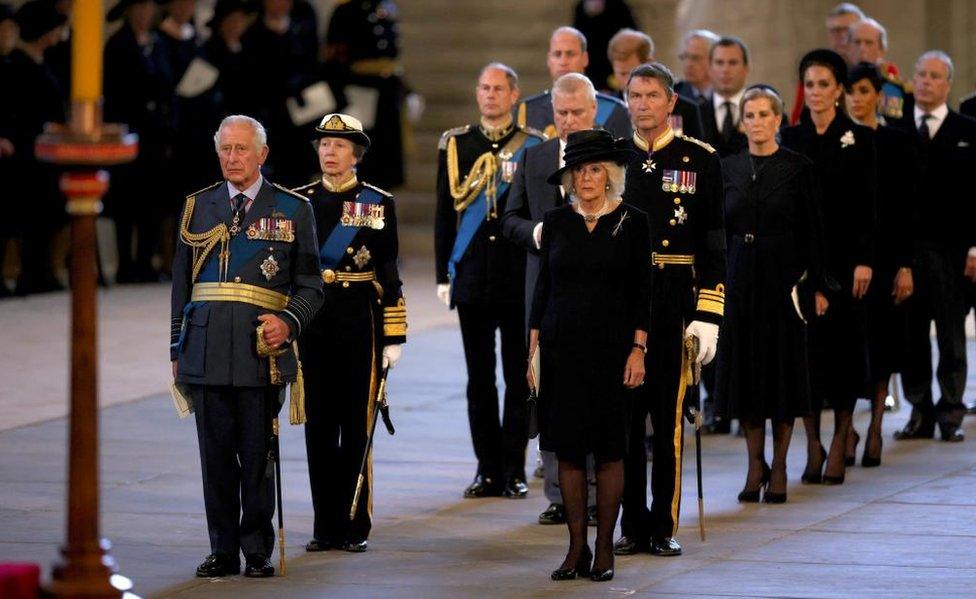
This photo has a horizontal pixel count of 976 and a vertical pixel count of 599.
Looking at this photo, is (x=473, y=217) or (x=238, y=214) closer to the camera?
(x=238, y=214)

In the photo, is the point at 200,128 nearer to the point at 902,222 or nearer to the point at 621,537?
the point at 902,222

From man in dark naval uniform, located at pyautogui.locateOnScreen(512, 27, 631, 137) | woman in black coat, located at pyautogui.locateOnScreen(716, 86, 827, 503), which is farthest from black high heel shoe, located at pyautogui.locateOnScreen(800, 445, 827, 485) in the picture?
man in dark naval uniform, located at pyautogui.locateOnScreen(512, 27, 631, 137)

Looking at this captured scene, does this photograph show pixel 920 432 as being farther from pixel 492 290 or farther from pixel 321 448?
pixel 321 448

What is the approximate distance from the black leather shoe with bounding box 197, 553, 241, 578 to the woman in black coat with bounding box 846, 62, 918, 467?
3.67 meters

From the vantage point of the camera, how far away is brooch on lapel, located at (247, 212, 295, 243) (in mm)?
7840

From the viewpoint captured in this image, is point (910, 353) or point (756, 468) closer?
point (756, 468)

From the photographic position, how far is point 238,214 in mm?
7875

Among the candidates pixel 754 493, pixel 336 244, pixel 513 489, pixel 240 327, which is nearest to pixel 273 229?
pixel 240 327

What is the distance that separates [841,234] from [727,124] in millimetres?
1819

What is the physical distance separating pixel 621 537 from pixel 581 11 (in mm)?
12383

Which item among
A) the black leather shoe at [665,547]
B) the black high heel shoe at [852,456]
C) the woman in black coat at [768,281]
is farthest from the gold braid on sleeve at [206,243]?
the black high heel shoe at [852,456]

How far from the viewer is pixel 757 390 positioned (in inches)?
374

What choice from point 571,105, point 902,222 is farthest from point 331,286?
point 902,222

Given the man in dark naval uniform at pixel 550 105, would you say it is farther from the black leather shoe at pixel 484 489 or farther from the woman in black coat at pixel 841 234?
the black leather shoe at pixel 484 489
